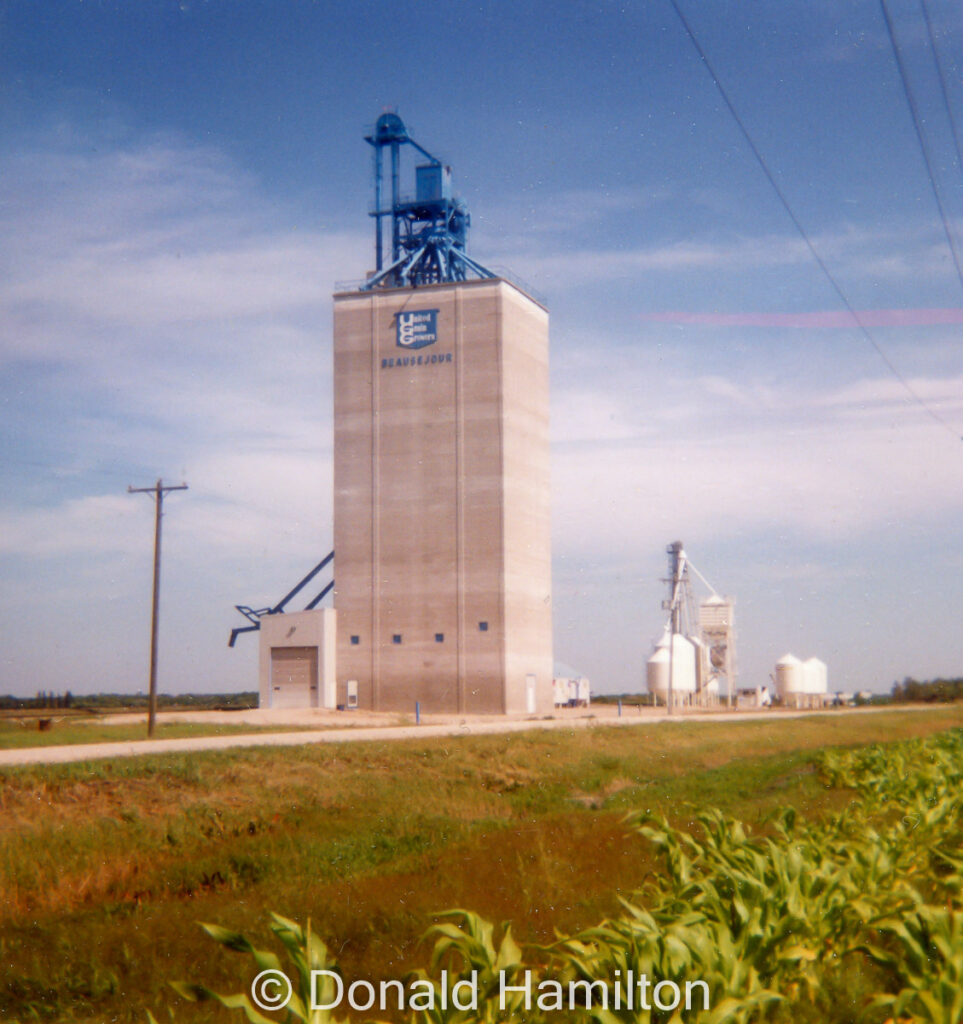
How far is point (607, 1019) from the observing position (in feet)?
16.5

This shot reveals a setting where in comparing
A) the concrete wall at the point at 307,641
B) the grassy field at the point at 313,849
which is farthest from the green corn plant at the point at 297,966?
the concrete wall at the point at 307,641

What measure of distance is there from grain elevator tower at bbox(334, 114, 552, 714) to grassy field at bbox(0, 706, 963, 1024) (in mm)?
27541

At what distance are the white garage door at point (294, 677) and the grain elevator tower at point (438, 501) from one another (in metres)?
1.67

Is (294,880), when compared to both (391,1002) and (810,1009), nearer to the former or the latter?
(391,1002)

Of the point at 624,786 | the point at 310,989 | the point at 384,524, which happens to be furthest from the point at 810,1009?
the point at 384,524

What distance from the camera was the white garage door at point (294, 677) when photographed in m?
60.7

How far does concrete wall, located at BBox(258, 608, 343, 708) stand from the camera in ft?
199

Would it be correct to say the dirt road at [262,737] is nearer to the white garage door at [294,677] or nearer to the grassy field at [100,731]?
Result: the grassy field at [100,731]

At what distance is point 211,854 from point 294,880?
7.76 feet

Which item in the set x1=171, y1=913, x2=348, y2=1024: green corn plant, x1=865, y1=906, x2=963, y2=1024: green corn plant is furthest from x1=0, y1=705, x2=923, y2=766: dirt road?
x1=865, y1=906, x2=963, y2=1024: green corn plant

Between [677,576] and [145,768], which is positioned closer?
[145,768]
